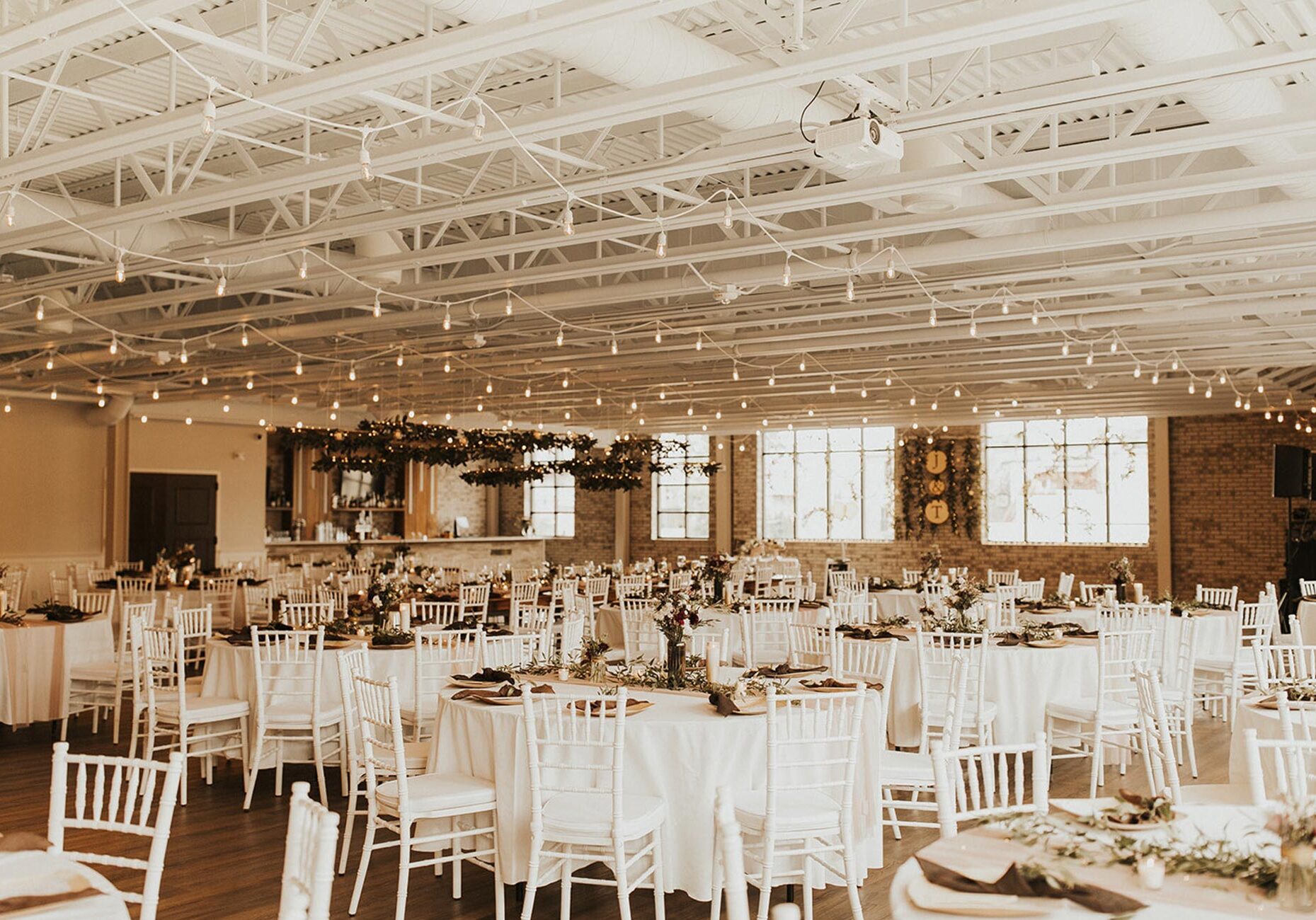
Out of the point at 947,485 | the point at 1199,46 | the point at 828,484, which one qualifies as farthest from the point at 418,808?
the point at 828,484

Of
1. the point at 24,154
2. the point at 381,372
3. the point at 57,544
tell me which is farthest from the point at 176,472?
the point at 24,154

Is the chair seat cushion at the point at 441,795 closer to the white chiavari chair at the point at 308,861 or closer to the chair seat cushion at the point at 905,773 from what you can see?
the chair seat cushion at the point at 905,773

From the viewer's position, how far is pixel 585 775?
17.7 feet

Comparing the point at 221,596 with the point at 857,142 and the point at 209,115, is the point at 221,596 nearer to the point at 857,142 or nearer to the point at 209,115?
the point at 209,115

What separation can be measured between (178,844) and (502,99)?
15.3ft

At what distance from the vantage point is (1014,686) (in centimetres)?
820

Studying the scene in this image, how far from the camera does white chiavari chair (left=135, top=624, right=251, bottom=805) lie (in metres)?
7.56

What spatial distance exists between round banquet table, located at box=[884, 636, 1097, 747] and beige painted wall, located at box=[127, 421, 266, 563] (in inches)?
599

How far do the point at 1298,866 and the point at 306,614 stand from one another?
28.8ft

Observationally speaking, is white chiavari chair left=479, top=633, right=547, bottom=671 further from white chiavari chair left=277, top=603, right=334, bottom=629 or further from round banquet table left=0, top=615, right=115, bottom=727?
round banquet table left=0, top=615, right=115, bottom=727

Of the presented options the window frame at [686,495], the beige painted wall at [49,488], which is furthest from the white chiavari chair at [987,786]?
the window frame at [686,495]

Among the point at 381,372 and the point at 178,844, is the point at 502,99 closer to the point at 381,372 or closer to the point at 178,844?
the point at 178,844

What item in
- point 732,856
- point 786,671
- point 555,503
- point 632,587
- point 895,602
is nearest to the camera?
point 732,856

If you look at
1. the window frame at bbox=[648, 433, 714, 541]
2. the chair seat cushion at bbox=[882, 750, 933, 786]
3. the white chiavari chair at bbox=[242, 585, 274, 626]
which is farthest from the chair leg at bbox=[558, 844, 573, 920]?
the window frame at bbox=[648, 433, 714, 541]
